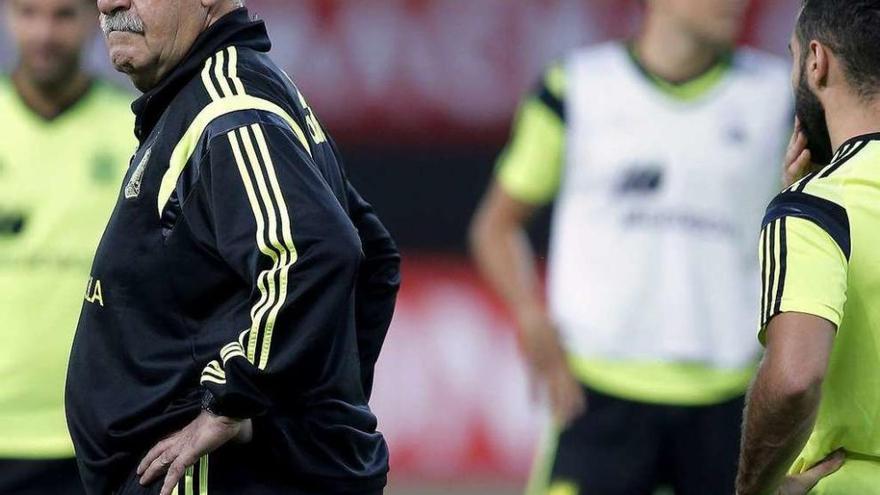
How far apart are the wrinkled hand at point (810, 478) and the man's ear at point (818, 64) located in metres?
0.61

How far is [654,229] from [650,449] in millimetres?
700

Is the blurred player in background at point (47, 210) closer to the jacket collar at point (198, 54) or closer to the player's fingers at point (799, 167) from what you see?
the jacket collar at point (198, 54)

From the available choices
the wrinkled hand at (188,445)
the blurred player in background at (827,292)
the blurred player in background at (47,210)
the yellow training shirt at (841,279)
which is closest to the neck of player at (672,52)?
the blurred player in background at (47,210)

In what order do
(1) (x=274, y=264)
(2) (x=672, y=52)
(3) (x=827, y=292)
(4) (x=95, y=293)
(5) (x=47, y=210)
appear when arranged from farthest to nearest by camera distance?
(2) (x=672, y=52) → (5) (x=47, y=210) → (4) (x=95, y=293) → (1) (x=274, y=264) → (3) (x=827, y=292)

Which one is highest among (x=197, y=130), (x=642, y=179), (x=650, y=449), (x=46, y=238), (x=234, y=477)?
(x=197, y=130)

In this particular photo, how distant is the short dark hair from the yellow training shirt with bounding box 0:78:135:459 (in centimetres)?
224

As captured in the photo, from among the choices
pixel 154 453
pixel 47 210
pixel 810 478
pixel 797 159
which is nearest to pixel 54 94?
→ pixel 47 210

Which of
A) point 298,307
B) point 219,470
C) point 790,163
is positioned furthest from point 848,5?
point 219,470

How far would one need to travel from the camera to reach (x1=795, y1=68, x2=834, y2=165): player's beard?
8.48ft

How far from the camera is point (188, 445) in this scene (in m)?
2.51

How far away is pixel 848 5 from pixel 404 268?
289 cm

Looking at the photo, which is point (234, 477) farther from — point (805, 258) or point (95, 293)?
point (805, 258)

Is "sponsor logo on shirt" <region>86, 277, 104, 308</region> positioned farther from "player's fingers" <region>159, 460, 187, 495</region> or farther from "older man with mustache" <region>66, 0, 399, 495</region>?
"player's fingers" <region>159, 460, 187, 495</region>

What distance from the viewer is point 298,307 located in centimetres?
243
